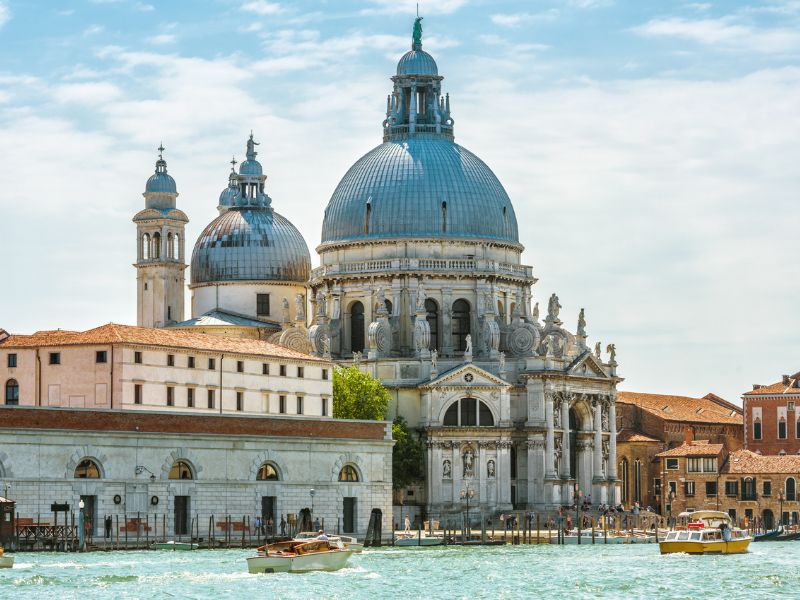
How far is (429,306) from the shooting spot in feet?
364

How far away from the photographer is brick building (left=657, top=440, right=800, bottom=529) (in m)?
119

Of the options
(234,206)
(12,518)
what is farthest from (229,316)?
(12,518)

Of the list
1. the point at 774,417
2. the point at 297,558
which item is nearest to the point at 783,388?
the point at 774,417

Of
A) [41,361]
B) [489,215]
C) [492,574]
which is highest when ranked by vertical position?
[489,215]

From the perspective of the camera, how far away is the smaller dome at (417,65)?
113 metres

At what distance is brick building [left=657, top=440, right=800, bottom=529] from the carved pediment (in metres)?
16.5

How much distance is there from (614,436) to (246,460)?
33.8 meters

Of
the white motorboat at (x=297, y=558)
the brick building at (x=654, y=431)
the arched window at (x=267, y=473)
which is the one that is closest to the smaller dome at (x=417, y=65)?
the brick building at (x=654, y=431)

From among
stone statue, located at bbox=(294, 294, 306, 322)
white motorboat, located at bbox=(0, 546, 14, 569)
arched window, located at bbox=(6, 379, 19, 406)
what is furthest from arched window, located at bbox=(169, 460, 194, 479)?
stone statue, located at bbox=(294, 294, 306, 322)

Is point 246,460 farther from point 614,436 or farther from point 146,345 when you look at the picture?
point 614,436

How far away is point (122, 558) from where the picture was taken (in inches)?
2889

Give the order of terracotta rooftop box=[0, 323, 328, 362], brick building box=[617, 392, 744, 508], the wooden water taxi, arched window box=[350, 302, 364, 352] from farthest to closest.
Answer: brick building box=[617, 392, 744, 508]
arched window box=[350, 302, 364, 352]
terracotta rooftop box=[0, 323, 328, 362]
the wooden water taxi

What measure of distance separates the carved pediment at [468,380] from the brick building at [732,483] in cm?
1650

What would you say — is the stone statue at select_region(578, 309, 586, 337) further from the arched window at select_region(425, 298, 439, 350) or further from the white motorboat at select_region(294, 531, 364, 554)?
the white motorboat at select_region(294, 531, 364, 554)
